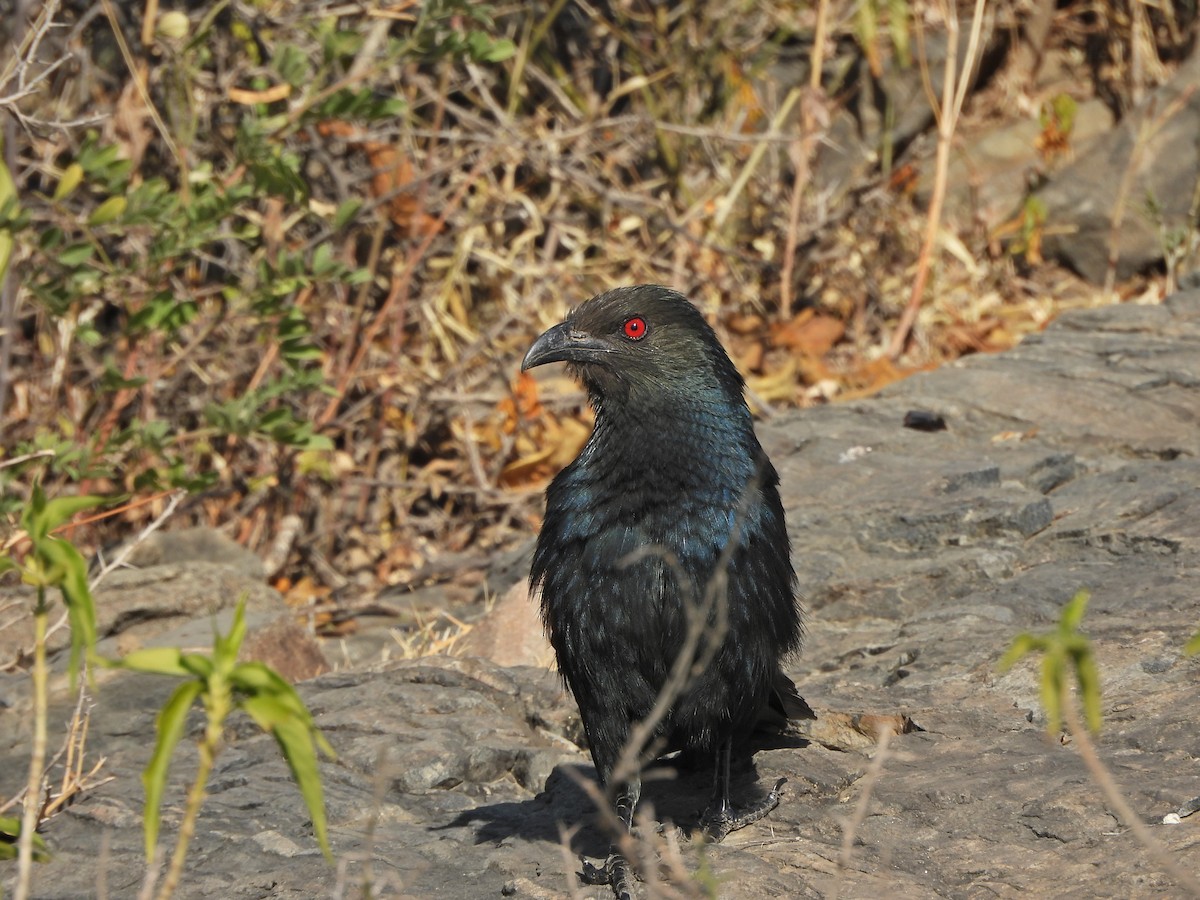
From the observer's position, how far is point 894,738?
12.5 feet

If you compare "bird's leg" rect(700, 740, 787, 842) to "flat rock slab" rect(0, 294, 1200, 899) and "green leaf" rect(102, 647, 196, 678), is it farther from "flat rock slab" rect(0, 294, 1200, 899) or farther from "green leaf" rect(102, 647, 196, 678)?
"green leaf" rect(102, 647, 196, 678)

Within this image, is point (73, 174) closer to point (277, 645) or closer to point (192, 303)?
point (192, 303)

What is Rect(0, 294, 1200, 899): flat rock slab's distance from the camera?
3.14 meters

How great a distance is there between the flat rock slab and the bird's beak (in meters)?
1.02

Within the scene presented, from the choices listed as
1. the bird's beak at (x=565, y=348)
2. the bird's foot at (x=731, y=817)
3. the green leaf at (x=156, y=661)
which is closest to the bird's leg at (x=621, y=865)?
the bird's foot at (x=731, y=817)

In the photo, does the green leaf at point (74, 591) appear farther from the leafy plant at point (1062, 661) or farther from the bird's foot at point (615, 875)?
the bird's foot at point (615, 875)

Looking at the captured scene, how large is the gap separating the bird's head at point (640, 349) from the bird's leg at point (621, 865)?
3.05 feet

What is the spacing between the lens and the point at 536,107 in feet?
26.5

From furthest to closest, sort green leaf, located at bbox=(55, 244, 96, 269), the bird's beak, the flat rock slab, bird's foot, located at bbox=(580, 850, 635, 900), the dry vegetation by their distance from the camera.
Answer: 1. the dry vegetation
2. green leaf, located at bbox=(55, 244, 96, 269)
3. the bird's beak
4. bird's foot, located at bbox=(580, 850, 635, 900)
5. the flat rock slab

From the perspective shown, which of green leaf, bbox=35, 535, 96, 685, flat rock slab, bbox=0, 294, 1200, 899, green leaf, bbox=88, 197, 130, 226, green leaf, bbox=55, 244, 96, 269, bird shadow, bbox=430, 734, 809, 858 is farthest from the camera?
green leaf, bbox=55, 244, 96, 269

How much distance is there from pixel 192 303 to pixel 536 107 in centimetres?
323

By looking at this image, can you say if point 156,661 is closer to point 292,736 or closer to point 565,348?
point 292,736

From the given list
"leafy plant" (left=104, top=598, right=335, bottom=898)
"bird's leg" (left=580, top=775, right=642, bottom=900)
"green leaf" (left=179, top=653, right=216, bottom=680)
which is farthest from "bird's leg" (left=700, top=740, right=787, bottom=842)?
"green leaf" (left=179, top=653, right=216, bottom=680)

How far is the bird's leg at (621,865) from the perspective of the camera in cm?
328
